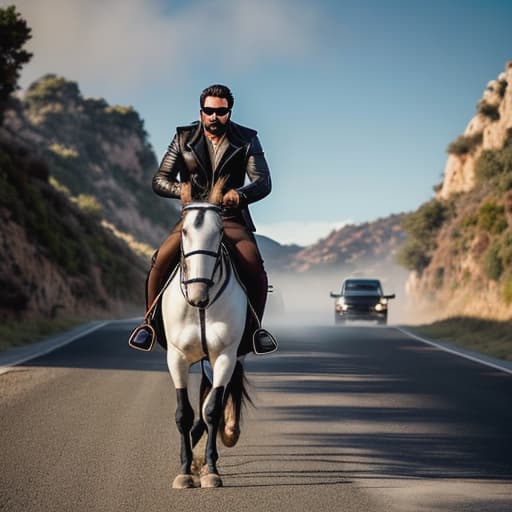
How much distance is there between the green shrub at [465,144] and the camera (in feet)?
221

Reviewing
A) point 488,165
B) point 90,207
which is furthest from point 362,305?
point 90,207

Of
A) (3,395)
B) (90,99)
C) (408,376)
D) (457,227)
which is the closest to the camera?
(3,395)

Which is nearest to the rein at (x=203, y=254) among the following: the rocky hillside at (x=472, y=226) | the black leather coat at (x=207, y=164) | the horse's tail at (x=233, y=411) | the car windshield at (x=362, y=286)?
the black leather coat at (x=207, y=164)

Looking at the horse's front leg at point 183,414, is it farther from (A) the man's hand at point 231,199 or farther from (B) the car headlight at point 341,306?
(B) the car headlight at point 341,306

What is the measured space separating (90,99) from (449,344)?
325 ft

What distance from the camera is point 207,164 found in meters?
7.89

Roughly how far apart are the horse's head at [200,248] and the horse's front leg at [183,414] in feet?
2.16

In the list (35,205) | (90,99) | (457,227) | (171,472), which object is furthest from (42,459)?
(90,99)

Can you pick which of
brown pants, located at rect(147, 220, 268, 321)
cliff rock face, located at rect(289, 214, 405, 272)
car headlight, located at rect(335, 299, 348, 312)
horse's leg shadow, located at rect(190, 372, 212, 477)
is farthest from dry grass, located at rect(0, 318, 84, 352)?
cliff rock face, located at rect(289, 214, 405, 272)

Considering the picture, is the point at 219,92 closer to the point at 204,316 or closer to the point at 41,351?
the point at 204,316

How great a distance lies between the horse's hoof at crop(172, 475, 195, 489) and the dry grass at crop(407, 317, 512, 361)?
14.0 meters

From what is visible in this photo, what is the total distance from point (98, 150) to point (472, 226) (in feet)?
222

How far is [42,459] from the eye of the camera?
8.38m

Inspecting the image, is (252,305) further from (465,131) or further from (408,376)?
(465,131)
